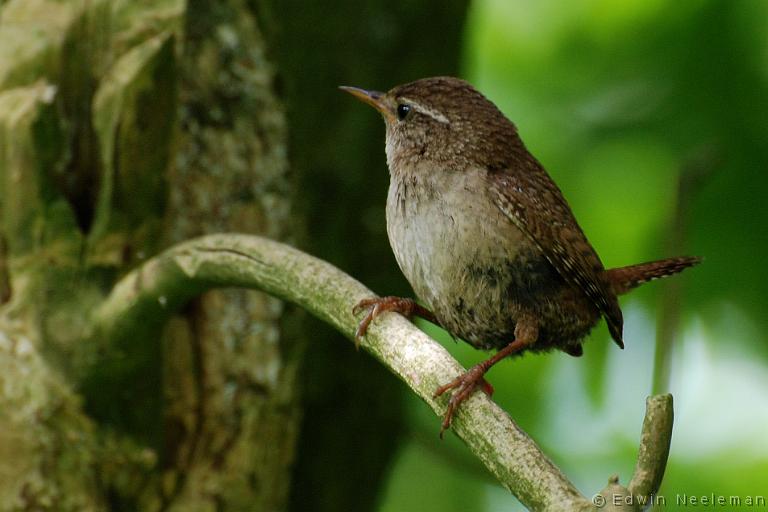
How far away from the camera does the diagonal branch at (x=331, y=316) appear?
145 centimetres

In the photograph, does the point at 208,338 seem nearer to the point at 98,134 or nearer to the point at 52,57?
the point at 98,134

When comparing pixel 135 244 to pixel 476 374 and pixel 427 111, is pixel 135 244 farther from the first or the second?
pixel 476 374

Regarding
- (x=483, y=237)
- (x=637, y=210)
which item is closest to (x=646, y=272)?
(x=483, y=237)

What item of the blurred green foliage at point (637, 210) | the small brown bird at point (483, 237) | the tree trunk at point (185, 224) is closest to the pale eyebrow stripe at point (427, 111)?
the small brown bird at point (483, 237)

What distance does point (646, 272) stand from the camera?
111 inches

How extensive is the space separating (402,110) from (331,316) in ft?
3.11

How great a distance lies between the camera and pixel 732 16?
3.58 meters

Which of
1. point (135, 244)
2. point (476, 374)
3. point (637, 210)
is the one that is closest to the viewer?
point (476, 374)

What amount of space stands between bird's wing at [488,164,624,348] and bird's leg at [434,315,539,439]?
0.17 meters

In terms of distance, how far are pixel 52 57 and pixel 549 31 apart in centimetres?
220

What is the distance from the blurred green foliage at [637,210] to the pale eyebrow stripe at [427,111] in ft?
3.06

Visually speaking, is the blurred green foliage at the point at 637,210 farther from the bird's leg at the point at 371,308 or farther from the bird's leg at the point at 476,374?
the bird's leg at the point at 371,308

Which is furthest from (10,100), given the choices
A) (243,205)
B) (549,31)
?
(549,31)

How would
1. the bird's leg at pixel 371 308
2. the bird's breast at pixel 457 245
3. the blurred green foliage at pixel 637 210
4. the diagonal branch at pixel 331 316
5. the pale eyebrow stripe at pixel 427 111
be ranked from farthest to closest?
1. the blurred green foliage at pixel 637 210
2. the pale eyebrow stripe at pixel 427 111
3. the bird's breast at pixel 457 245
4. the bird's leg at pixel 371 308
5. the diagonal branch at pixel 331 316
